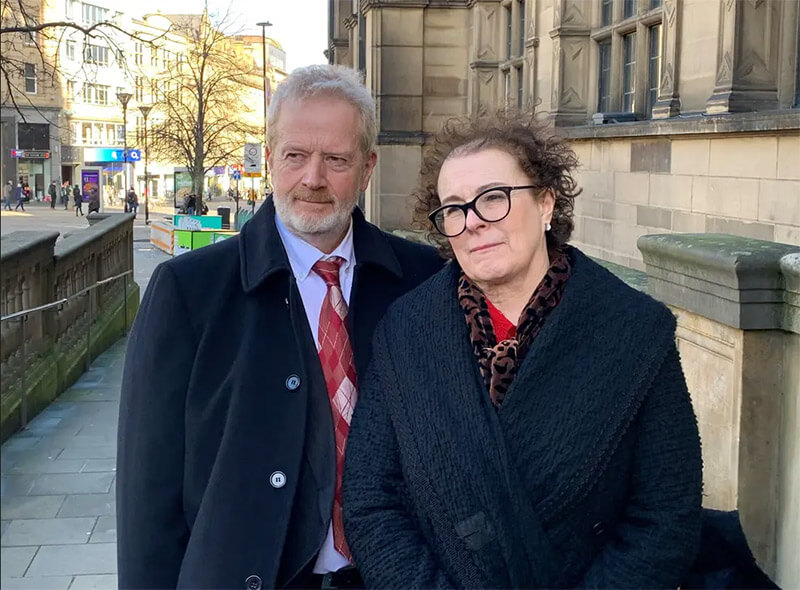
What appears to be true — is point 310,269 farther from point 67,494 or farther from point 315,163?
point 67,494

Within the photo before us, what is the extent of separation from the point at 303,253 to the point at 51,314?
25.8ft

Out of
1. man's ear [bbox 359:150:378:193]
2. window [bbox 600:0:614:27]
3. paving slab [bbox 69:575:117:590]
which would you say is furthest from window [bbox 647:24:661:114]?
man's ear [bbox 359:150:378:193]

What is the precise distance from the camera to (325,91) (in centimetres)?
260

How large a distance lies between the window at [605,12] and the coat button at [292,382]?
970 cm

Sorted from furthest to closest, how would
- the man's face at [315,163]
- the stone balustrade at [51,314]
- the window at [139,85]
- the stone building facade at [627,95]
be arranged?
1. the window at [139,85]
2. the stone balustrade at [51,314]
3. the stone building facade at [627,95]
4. the man's face at [315,163]

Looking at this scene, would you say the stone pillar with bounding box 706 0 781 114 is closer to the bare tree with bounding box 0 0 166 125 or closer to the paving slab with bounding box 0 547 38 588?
the paving slab with bounding box 0 547 38 588

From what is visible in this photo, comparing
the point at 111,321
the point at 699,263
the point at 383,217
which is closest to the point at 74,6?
the point at 383,217

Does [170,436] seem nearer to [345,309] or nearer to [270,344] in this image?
[270,344]

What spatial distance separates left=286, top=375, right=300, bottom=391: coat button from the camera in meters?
2.45

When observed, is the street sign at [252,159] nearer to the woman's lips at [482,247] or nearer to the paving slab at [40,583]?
the paving slab at [40,583]

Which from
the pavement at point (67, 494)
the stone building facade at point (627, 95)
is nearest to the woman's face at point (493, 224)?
the stone building facade at point (627, 95)

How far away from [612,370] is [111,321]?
11.8m

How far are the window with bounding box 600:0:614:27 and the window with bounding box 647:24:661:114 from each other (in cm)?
150

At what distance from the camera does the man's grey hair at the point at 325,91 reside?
8.54ft
